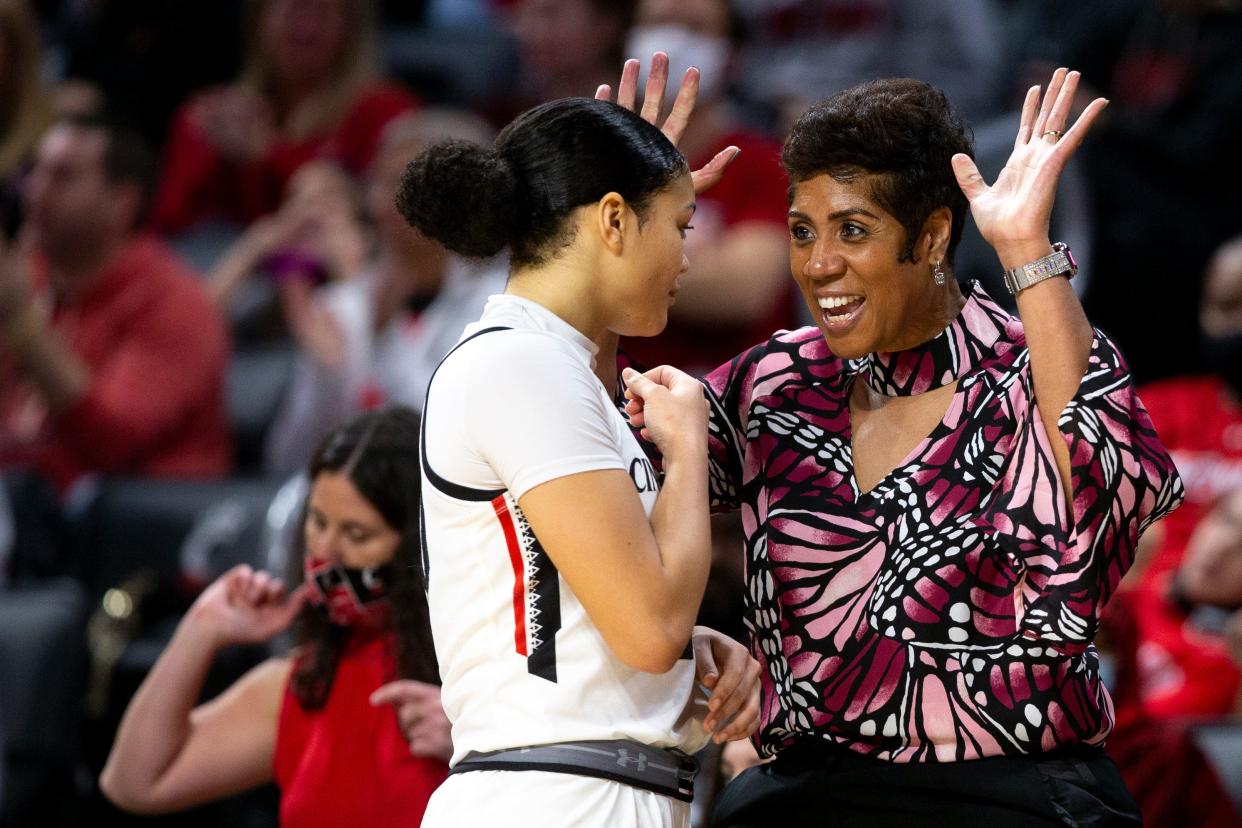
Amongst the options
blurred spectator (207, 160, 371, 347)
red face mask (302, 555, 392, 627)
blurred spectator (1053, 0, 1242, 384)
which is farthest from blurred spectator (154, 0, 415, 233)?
red face mask (302, 555, 392, 627)

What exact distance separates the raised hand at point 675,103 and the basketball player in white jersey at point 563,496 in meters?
0.36

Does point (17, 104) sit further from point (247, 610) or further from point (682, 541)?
point (682, 541)

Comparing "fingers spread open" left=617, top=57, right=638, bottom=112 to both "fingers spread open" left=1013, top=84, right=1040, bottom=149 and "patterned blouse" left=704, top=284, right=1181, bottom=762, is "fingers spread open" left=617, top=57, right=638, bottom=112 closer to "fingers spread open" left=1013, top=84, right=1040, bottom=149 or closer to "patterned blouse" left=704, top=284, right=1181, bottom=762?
"patterned blouse" left=704, top=284, right=1181, bottom=762

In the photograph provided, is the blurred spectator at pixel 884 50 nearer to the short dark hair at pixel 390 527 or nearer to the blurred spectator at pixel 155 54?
the blurred spectator at pixel 155 54

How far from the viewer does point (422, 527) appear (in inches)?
88.7

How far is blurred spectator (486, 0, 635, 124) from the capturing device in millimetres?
5328

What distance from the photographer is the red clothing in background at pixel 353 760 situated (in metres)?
2.93

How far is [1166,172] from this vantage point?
5664mm

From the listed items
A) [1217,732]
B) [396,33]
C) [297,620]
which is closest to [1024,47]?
[396,33]

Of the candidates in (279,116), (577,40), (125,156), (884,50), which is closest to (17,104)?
(125,156)

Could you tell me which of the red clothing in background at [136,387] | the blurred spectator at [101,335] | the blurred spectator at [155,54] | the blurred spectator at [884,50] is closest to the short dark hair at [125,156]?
the blurred spectator at [101,335]

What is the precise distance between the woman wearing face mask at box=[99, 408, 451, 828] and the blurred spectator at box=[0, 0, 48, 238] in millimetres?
3275

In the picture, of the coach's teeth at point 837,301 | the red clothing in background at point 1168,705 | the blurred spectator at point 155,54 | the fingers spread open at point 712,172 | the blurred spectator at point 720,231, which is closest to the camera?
the coach's teeth at point 837,301

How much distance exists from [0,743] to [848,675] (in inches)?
96.9
